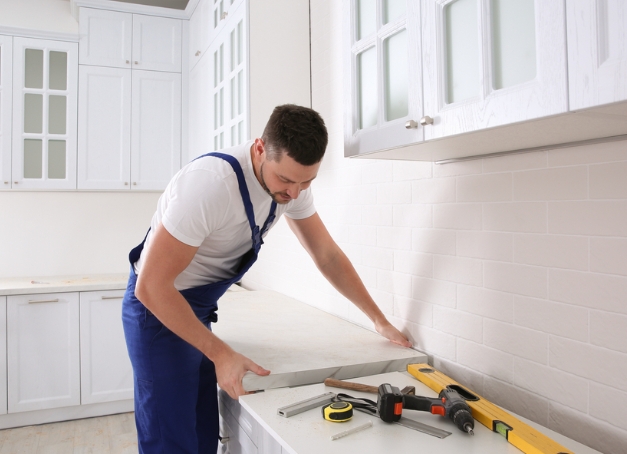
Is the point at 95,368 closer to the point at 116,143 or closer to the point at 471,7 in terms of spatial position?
the point at 116,143

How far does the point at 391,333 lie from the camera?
186 centimetres

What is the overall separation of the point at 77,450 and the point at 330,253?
7.02ft

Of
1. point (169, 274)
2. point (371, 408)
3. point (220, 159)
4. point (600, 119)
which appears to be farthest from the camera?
point (220, 159)

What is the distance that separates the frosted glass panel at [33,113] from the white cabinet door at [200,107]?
1006mm

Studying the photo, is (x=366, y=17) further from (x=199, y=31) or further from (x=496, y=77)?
(x=199, y=31)

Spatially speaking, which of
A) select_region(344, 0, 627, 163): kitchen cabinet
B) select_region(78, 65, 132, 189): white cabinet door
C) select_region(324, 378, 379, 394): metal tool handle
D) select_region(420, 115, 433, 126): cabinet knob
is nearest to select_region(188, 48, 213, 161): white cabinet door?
select_region(78, 65, 132, 189): white cabinet door

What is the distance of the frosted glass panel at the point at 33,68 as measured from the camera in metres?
3.62

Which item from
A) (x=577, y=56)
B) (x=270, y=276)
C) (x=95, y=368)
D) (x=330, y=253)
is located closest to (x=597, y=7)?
(x=577, y=56)

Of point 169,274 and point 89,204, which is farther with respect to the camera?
point 89,204

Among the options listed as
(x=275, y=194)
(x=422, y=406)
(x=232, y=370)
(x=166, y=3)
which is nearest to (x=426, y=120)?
(x=275, y=194)

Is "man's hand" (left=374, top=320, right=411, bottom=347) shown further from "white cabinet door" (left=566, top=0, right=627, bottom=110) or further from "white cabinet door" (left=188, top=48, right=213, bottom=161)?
"white cabinet door" (left=188, top=48, right=213, bottom=161)

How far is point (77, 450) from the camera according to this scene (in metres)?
3.06

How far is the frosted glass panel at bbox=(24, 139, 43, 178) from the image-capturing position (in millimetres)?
3629

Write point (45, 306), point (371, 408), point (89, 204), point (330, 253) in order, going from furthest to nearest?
point (89, 204), point (45, 306), point (330, 253), point (371, 408)
